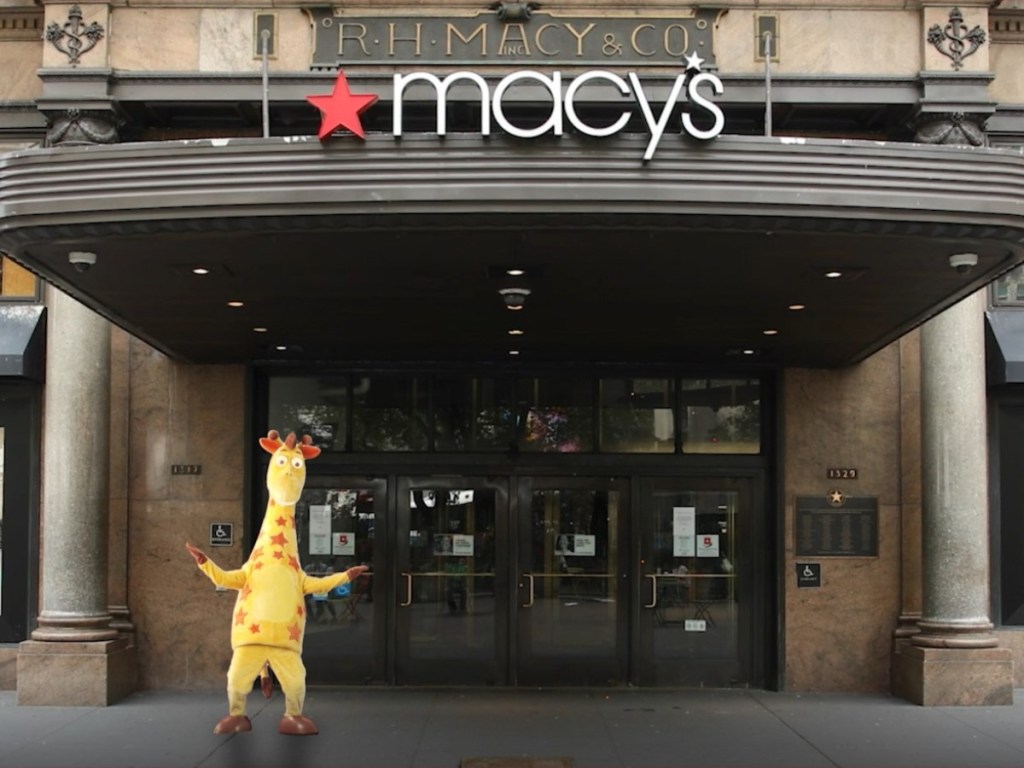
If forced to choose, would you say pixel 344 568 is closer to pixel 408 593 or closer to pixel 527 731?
pixel 408 593

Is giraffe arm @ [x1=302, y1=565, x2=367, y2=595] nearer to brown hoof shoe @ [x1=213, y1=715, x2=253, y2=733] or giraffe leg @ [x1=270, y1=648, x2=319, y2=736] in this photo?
giraffe leg @ [x1=270, y1=648, x2=319, y2=736]

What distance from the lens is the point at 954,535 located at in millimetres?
11656

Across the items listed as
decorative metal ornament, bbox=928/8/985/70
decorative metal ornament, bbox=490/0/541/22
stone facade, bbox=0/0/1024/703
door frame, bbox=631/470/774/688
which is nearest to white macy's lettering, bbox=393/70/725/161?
decorative metal ornament, bbox=490/0/541/22

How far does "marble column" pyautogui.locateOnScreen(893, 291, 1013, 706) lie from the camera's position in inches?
450

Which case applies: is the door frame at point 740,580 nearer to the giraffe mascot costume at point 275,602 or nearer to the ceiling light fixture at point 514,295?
the giraffe mascot costume at point 275,602

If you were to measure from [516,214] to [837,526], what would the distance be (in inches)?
260

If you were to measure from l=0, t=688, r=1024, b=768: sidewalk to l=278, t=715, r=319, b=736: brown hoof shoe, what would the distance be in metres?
0.16

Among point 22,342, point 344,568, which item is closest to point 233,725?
point 344,568

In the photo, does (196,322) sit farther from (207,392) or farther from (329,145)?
(329,145)

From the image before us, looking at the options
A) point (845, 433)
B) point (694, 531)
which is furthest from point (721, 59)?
point (694, 531)

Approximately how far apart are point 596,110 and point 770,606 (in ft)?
17.2

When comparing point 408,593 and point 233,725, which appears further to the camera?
point 408,593

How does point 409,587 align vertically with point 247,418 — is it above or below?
below

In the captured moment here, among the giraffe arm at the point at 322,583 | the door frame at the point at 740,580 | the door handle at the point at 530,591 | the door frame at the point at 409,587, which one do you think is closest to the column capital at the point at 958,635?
the door frame at the point at 740,580
